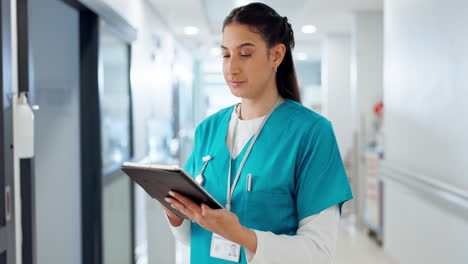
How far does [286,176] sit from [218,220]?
196 millimetres

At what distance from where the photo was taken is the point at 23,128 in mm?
1414

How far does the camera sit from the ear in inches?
40.5

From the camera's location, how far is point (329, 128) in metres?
0.98

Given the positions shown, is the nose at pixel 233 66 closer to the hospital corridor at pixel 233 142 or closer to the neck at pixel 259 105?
the hospital corridor at pixel 233 142

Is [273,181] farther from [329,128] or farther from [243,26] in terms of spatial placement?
[243,26]

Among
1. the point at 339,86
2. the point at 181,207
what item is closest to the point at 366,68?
the point at 339,86

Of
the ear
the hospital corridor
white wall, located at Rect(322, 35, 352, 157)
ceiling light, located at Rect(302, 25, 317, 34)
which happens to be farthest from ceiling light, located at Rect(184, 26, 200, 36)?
the ear

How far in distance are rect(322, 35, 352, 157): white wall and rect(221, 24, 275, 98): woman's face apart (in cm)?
496

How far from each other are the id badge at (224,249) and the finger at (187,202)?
0.62 ft

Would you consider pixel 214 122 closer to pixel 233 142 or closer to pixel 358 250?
pixel 233 142

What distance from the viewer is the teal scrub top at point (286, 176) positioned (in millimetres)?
953

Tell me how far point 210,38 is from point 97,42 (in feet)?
14.6

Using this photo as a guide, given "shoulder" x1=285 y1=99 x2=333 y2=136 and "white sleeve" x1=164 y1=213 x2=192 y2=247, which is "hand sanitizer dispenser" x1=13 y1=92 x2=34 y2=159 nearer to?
"white sleeve" x1=164 y1=213 x2=192 y2=247

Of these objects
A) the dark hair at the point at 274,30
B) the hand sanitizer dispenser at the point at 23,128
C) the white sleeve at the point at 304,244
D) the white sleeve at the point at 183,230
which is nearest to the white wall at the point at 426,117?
the dark hair at the point at 274,30
